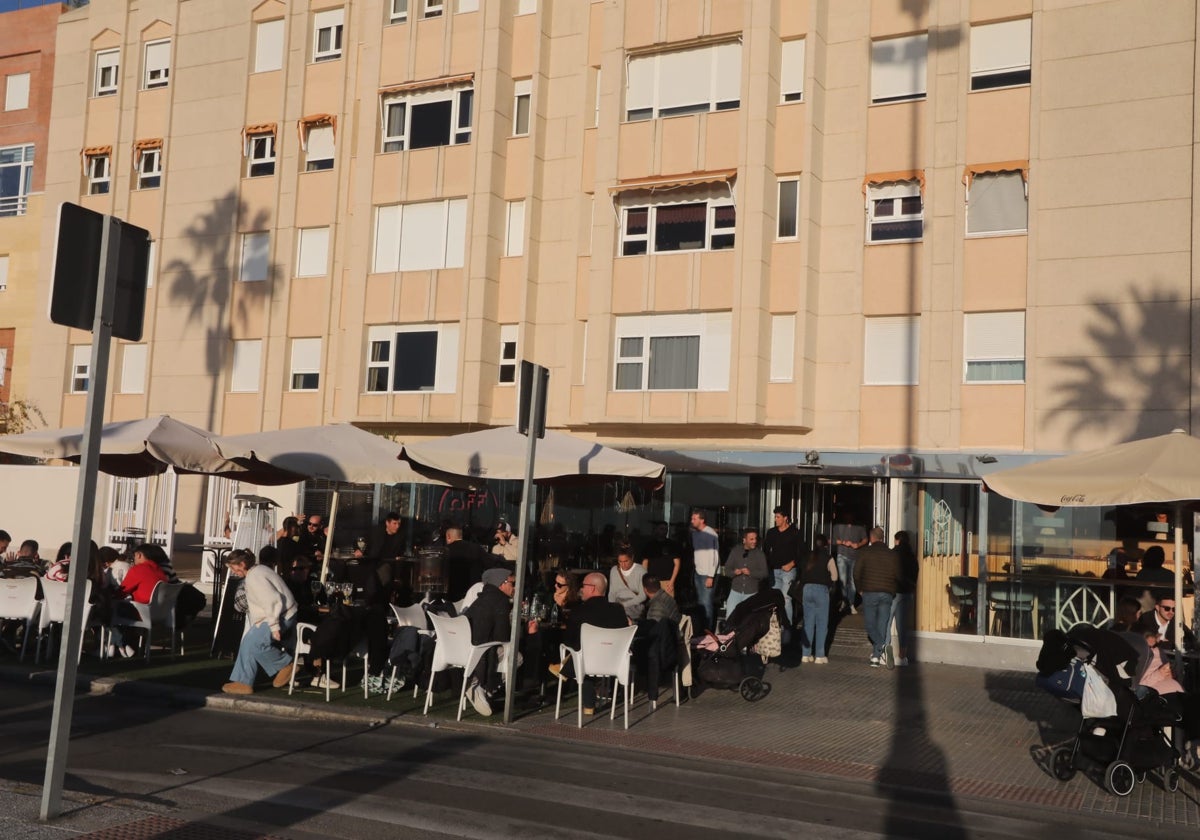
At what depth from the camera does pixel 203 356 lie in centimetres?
3102

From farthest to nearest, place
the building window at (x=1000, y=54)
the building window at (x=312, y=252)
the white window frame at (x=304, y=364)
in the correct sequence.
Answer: the building window at (x=312, y=252), the white window frame at (x=304, y=364), the building window at (x=1000, y=54)

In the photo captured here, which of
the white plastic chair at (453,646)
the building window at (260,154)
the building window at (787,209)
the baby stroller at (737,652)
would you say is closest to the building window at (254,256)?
the building window at (260,154)

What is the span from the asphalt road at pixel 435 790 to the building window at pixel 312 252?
62.5 ft

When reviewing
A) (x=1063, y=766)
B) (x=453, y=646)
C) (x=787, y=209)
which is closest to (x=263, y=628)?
(x=453, y=646)

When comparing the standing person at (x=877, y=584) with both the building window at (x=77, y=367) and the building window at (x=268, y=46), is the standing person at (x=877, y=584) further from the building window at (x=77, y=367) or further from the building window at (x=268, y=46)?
the building window at (x=77, y=367)

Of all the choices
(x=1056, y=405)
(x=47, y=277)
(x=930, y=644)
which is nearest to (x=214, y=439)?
(x=930, y=644)

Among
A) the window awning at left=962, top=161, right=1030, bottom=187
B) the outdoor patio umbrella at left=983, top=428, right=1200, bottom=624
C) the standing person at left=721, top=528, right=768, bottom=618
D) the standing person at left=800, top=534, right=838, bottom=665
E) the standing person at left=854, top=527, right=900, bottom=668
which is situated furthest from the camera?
the window awning at left=962, top=161, right=1030, bottom=187

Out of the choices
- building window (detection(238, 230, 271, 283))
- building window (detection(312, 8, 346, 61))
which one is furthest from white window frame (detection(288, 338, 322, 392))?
building window (detection(312, 8, 346, 61))

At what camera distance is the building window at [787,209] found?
77.9ft

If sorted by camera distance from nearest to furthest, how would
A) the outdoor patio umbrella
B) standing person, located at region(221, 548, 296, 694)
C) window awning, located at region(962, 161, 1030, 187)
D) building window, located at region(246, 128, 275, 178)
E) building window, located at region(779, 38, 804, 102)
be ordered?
1. the outdoor patio umbrella
2. standing person, located at region(221, 548, 296, 694)
3. window awning, located at region(962, 161, 1030, 187)
4. building window, located at region(779, 38, 804, 102)
5. building window, located at region(246, 128, 275, 178)

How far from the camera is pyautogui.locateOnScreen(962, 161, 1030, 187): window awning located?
21.6m

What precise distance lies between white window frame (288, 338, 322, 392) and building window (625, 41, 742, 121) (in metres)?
9.80

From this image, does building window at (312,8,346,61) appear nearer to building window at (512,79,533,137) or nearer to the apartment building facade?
the apartment building facade

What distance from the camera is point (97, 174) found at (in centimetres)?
3388
